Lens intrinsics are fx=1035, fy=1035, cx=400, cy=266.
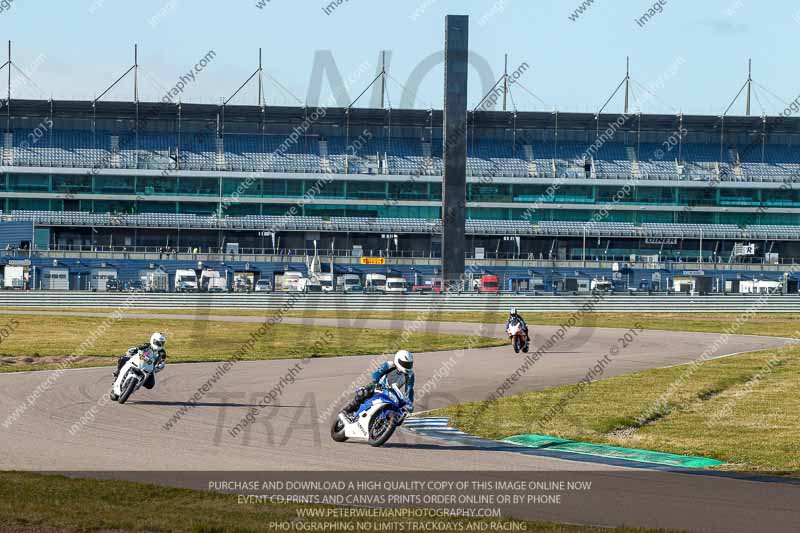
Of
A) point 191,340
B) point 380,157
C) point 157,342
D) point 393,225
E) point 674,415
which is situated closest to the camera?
point 674,415

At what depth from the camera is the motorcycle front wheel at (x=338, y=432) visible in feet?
55.5

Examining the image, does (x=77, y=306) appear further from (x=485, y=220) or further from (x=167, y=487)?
(x=167, y=487)

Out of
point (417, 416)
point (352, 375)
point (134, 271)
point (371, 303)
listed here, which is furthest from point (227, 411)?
point (134, 271)

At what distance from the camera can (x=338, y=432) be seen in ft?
55.8

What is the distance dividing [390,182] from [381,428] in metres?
83.0

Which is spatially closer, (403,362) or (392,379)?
(403,362)

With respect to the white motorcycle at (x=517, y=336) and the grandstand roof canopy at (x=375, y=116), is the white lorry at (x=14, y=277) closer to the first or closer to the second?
the grandstand roof canopy at (x=375, y=116)

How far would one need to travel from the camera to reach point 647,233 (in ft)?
320

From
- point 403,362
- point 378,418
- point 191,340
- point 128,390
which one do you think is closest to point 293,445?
point 378,418

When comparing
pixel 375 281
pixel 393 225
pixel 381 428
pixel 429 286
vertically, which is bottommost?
pixel 381 428

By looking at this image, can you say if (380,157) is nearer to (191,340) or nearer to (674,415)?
(191,340)

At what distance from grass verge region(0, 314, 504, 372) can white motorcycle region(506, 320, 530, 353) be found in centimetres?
347

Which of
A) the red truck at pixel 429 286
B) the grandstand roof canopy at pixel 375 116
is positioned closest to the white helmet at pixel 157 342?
the red truck at pixel 429 286

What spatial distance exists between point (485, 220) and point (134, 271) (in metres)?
32.9
